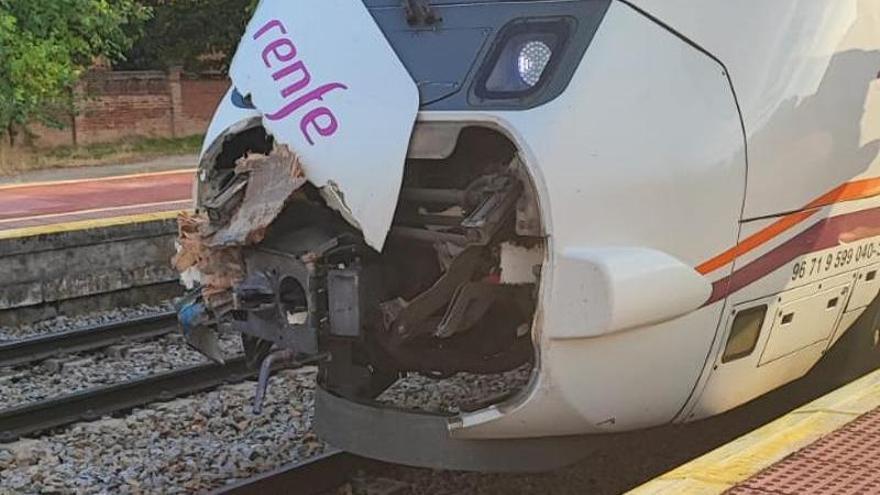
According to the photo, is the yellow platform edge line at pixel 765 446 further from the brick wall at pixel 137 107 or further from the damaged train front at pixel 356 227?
the brick wall at pixel 137 107

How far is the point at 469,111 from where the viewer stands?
4.18 m

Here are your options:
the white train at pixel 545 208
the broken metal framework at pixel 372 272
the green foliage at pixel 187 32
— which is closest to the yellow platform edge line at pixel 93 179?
the green foliage at pixel 187 32

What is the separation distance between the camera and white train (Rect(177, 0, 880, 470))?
4066 millimetres

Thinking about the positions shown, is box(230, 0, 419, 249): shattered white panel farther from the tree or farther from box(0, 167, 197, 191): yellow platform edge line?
the tree

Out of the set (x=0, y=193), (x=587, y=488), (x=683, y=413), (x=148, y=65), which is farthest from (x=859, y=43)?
(x=148, y=65)

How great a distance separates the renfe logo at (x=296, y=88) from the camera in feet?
14.7

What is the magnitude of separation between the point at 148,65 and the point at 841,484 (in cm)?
2776

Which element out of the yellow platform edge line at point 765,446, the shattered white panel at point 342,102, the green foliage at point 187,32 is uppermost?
the green foliage at point 187,32

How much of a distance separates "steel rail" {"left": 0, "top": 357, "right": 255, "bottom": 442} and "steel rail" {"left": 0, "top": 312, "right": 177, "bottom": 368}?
1.22 m

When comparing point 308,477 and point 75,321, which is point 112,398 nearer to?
point 308,477

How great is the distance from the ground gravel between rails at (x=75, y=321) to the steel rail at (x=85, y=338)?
1.32ft

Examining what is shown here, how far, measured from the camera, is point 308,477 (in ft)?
18.6

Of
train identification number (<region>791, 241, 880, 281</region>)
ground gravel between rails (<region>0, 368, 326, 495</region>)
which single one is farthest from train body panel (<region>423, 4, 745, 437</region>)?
ground gravel between rails (<region>0, 368, 326, 495</region>)

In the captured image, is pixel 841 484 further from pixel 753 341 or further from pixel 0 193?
pixel 0 193
